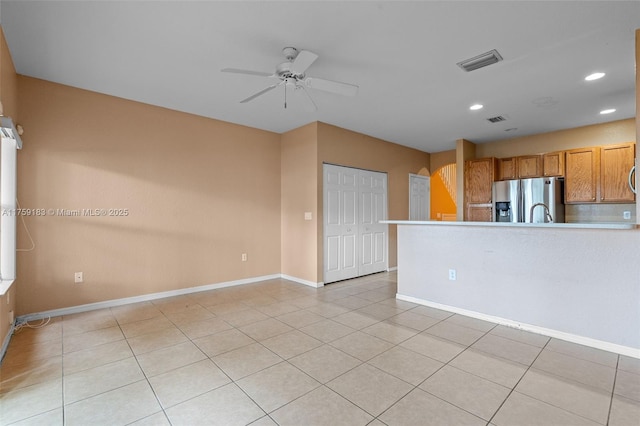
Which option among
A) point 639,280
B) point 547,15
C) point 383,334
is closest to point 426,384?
point 383,334

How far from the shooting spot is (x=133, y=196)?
3.85 metres

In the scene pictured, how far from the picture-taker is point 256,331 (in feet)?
9.62

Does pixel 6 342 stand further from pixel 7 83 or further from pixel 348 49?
pixel 348 49

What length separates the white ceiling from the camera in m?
2.16

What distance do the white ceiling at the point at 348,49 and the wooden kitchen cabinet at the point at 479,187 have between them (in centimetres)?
154

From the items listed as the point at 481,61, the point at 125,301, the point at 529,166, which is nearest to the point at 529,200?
the point at 529,166

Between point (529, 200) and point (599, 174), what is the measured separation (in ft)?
3.21

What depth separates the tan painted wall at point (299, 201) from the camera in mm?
4762

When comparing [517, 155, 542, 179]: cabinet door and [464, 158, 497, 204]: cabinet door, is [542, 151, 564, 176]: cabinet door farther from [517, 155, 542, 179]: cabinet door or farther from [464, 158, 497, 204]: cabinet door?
[464, 158, 497, 204]: cabinet door

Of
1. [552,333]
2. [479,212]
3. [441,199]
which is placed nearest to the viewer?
[552,333]

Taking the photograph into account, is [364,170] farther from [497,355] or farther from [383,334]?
[497,355]

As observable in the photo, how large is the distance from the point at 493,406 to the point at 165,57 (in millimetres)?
3801

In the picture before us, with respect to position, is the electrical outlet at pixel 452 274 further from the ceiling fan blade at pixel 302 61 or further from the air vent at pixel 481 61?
the ceiling fan blade at pixel 302 61

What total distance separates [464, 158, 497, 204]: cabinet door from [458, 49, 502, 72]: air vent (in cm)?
313
